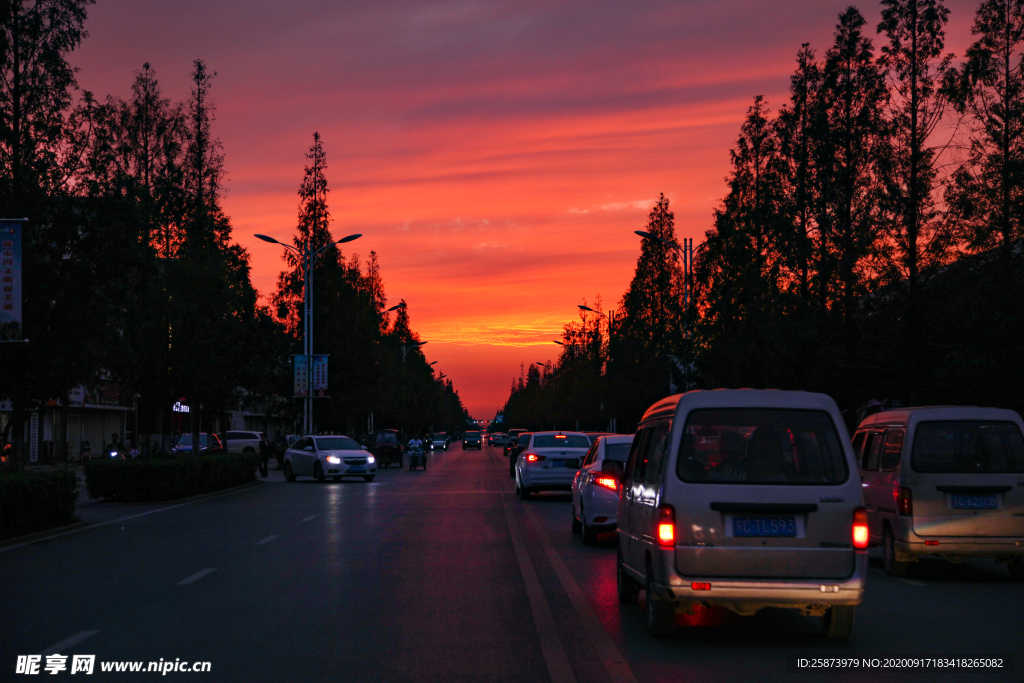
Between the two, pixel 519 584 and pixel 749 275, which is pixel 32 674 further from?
pixel 749 275

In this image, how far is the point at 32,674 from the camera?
318 inches

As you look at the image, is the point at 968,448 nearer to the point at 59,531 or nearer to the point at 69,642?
the point at 69,642

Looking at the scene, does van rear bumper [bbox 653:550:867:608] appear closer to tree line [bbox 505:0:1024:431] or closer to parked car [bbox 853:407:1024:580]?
parked car [bbox 853:407:1024:580]

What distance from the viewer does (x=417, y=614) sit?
34.9 feet

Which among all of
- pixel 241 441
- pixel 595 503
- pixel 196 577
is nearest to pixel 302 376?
pixel 241 441

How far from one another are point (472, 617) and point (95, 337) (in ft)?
54.6

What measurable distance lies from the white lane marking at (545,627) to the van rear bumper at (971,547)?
4441 mm

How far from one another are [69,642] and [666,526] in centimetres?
473

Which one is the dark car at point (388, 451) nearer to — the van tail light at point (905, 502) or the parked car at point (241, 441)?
the parked car at point (241, 441)

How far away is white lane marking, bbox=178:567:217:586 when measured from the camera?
42.7 ft

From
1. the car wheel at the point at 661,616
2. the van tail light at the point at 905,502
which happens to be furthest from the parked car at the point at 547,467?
the car wheel at the point at 661,616

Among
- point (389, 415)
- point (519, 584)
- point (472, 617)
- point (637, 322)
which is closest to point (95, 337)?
point (519, 584)

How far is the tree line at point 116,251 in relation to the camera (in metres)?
24.3

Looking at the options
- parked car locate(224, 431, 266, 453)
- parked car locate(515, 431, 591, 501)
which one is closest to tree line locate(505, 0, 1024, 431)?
parked car locate(515, 431, 591, 501)
